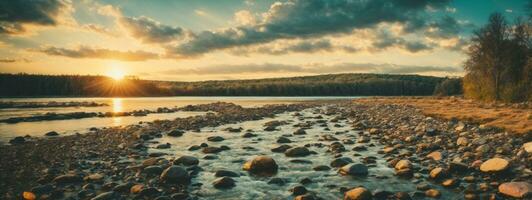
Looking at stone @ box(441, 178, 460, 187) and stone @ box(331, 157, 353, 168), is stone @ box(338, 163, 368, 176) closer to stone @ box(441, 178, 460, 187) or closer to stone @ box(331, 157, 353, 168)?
stone @ box(331, 157, 353, 168)

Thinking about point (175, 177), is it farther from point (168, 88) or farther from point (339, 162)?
point (168, 88)

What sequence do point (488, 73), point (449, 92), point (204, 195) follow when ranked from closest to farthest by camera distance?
point (204, 195), point (488, 73), point (449, 92)

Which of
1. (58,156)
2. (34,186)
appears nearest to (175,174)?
(34,186)

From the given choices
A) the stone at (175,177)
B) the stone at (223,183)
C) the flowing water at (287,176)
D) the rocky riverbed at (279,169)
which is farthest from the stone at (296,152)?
the stone at (175,177)

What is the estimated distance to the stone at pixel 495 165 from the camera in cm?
1006

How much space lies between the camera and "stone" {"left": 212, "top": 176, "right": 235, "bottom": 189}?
9.83 metres

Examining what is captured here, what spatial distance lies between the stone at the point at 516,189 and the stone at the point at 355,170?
136 inches

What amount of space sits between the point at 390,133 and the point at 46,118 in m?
33.1

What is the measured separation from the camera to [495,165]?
10.3 m

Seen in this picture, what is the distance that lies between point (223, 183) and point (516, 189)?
680cm

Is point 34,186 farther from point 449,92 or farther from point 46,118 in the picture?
point 449,92

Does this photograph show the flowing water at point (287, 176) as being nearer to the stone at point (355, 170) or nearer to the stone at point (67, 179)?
the stone at point (355, 170)

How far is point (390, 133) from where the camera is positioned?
1989cm

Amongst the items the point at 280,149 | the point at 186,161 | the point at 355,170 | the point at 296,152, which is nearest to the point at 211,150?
the point at 186,161
